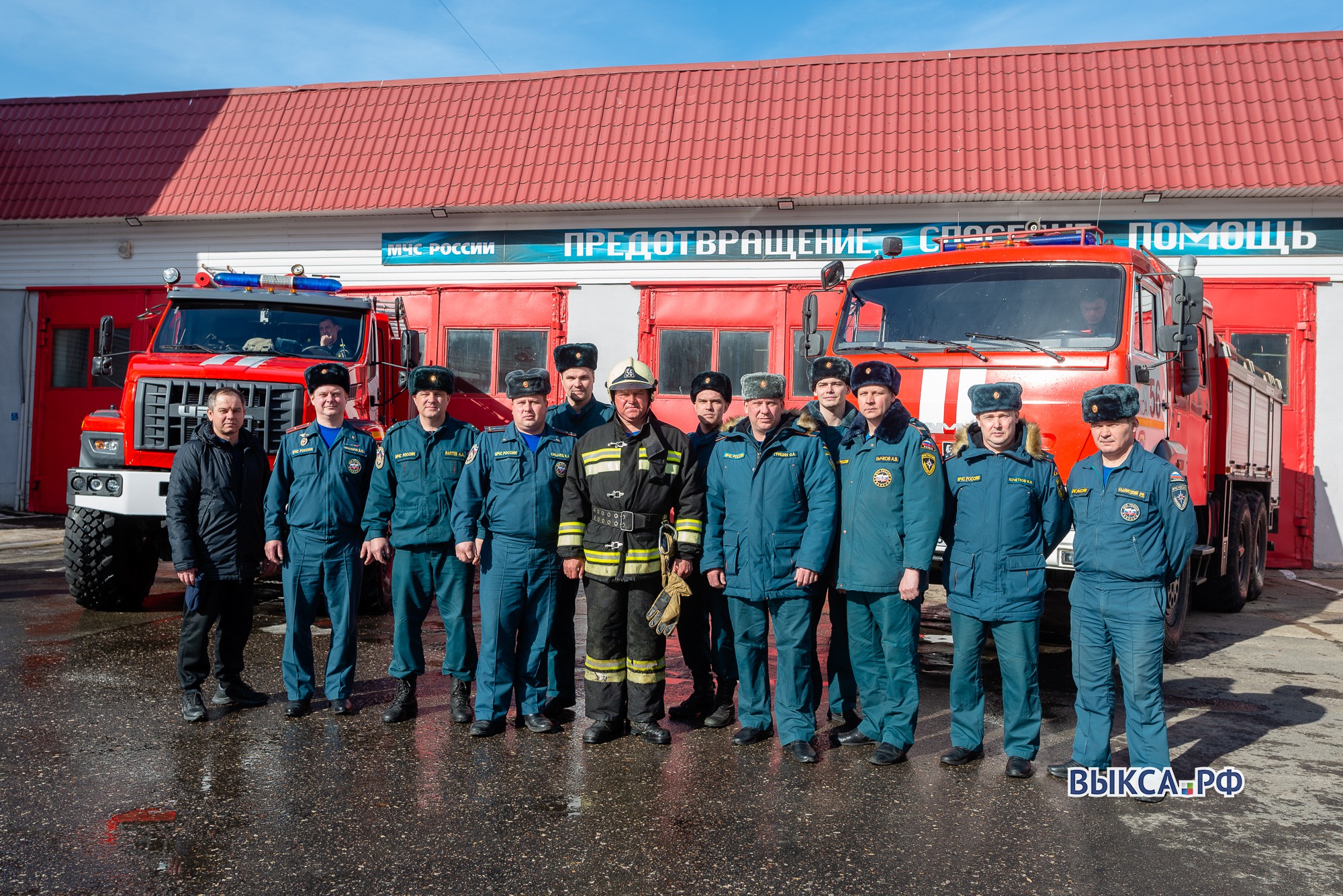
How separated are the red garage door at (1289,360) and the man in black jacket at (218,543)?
37.6 feet

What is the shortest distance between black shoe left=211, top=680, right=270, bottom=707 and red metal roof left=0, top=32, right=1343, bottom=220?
9.42m

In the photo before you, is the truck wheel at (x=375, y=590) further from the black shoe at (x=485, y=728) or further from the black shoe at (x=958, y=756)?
the black shoe at (x=958, y=756)

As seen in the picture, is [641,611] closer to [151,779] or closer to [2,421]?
[151,779]

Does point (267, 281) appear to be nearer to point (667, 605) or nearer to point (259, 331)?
point (259, 331)

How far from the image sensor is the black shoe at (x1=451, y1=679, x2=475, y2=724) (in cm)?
538

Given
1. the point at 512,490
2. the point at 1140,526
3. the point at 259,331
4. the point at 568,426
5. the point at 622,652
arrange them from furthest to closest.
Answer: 1. the point at 259,331
2. the point at 568,426
3. the point at 512,490
4. the point at 622,652
5. the point at 1140,526

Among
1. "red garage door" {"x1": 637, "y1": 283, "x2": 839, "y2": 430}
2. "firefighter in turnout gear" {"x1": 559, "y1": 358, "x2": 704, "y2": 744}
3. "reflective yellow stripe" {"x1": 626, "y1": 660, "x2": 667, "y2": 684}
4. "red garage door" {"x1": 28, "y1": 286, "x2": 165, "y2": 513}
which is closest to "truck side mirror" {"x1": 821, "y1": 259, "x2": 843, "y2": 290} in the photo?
"firefighter in turnout gear" {"x1": 559, "y1": 358, "x2": 704, "y2": 744}

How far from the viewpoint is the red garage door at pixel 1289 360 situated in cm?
1271

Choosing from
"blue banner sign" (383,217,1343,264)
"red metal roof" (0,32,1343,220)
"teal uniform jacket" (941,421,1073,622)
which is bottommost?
"teal uniform jacket" (941,421,1073,622)

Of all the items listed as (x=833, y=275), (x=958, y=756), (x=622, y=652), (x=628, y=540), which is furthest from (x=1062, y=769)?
(x=833, y=275)

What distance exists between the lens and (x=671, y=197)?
45.0ft

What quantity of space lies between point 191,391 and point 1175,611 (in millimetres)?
7303

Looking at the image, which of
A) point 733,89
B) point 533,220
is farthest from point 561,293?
point 733,89

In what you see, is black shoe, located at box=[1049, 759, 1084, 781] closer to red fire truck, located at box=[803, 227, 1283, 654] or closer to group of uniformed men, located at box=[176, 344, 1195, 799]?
group of uniformed men, located at box=[176, 344, 1195, 799]
